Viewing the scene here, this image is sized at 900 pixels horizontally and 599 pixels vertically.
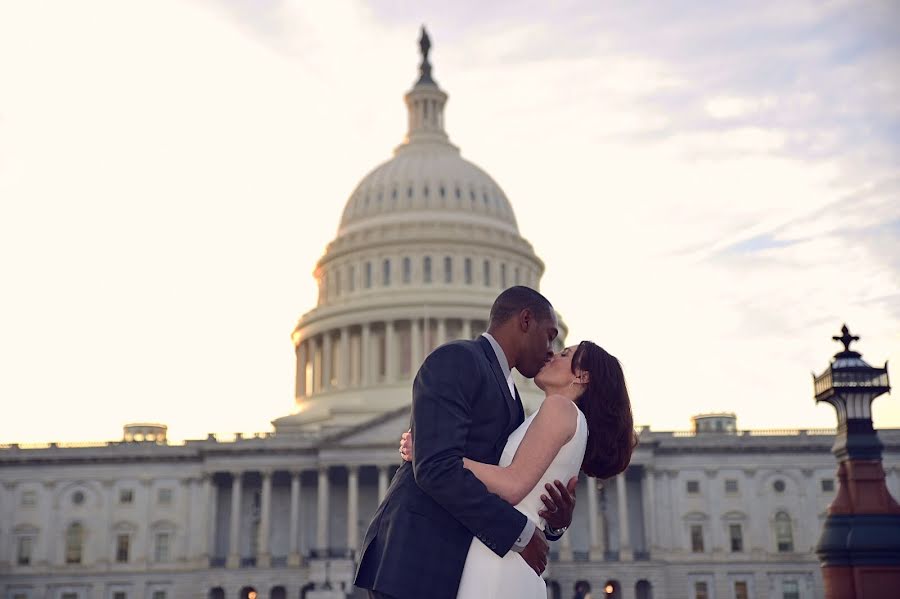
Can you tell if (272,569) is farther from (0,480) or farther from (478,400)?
(478,400)

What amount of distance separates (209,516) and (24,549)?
15.5m

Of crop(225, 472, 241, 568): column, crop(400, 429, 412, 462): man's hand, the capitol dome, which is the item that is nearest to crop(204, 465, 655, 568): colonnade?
crop(225, 472, 241, 568): column

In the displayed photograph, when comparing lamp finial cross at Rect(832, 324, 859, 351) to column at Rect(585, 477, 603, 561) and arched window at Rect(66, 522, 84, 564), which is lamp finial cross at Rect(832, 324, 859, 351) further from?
arched window at Rect(66, 522, 84, 564)

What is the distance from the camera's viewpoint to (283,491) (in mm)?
90812

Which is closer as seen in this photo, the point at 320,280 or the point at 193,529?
the point at 193,529

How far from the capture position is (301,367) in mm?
111750

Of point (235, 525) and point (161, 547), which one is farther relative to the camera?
point (161, 547)

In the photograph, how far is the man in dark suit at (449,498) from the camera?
21.9ft

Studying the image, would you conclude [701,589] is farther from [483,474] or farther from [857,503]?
[483,474]

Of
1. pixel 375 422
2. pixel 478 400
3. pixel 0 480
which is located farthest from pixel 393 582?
pixel 0 480

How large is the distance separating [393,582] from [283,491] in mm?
86153

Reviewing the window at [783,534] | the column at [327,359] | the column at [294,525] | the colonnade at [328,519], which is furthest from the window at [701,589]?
the column at [327,359]

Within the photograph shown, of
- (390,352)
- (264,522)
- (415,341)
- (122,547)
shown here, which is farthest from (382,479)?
(122,547)

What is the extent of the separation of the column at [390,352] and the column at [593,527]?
21875 mm
